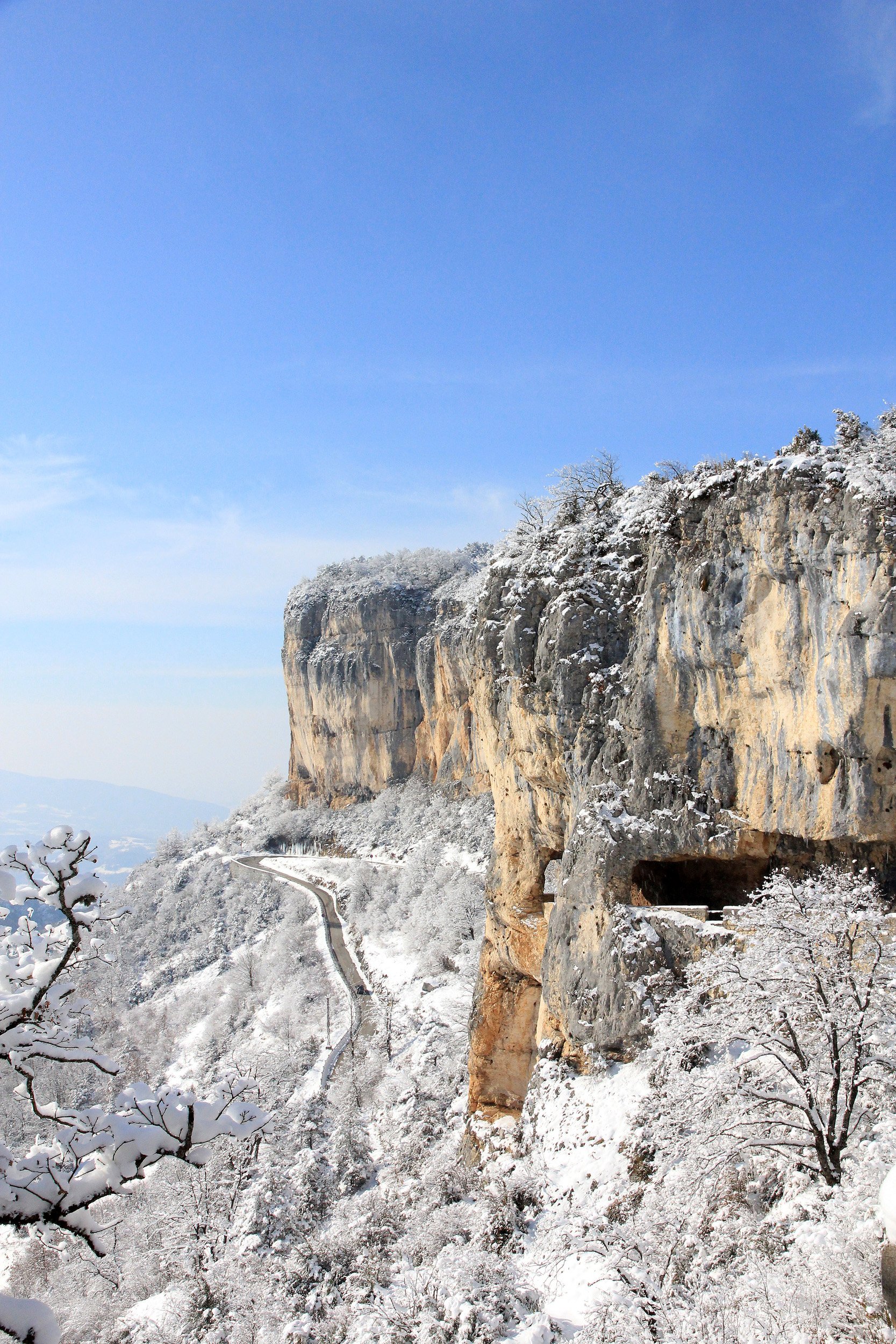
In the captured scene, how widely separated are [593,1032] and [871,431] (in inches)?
427

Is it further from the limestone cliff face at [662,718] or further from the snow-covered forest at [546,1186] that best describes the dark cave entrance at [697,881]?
the snow-covered forest at [546,1186]

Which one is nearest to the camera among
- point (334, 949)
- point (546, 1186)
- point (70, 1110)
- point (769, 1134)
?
point (70, 1110)

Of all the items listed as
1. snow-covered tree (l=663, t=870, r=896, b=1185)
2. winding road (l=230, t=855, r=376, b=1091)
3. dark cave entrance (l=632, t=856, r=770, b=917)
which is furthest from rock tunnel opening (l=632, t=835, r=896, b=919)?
winding road (l=230, t=855, r=376, b=1091)

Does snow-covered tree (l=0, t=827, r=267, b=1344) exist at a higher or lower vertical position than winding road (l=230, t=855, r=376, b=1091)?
higher

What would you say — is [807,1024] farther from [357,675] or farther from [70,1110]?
[357,675]

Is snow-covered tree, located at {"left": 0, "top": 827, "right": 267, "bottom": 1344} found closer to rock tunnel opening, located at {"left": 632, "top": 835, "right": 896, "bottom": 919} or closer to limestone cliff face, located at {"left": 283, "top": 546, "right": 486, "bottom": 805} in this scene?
rock tunnel opening, located at {"left": 632, "top": 835, "right": 896, "bottom": 919}

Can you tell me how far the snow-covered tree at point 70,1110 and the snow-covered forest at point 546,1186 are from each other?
0.12 feet

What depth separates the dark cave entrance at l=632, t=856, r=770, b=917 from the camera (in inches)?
527

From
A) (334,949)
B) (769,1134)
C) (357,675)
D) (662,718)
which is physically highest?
(357,675)

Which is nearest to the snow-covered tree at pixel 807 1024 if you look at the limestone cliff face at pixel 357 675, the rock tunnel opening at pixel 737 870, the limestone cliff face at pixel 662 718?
the rock tunnel opening at pixel 737 870

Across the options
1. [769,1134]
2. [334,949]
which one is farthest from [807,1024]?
[334,949]

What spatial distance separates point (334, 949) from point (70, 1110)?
3057 cm

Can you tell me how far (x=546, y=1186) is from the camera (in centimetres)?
1123

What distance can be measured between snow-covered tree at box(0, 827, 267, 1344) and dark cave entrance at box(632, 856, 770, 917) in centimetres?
1045
